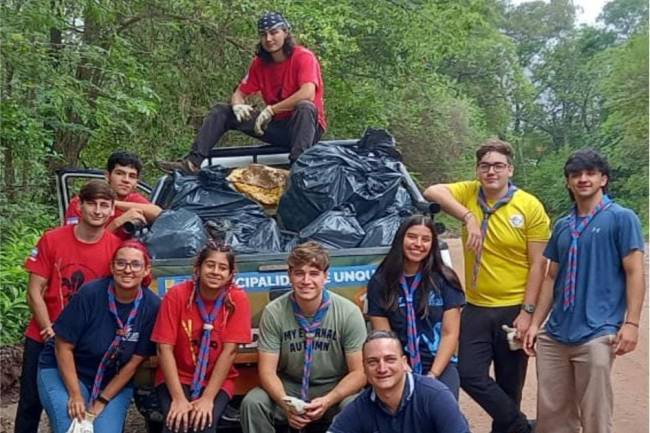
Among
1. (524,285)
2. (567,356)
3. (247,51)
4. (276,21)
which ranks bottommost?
(567,356)

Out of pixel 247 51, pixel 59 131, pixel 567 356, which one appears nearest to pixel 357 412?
pixel 567 356

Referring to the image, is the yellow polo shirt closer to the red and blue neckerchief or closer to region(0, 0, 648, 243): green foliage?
the red and blue neckerchief

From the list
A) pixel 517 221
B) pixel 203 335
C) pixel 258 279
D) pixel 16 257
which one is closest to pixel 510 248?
pixel 517 221

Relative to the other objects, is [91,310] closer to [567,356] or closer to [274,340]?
[274,340]

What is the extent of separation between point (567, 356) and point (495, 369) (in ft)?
2.12

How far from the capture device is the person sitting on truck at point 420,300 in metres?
4.43

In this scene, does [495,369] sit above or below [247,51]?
below

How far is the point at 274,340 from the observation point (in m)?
4.32

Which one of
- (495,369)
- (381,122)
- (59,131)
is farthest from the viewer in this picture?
(381,122)

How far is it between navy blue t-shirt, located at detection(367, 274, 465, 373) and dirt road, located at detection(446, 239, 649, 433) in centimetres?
167

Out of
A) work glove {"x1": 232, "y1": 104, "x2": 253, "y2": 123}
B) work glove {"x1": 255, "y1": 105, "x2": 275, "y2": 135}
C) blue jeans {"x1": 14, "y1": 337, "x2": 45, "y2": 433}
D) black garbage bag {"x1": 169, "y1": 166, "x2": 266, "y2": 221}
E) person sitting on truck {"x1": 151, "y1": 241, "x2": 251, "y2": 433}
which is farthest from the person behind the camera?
work glove {"x1": 232, "y1": 104, "x2": 253, "y2": 123}

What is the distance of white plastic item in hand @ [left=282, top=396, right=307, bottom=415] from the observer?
4.18 metres

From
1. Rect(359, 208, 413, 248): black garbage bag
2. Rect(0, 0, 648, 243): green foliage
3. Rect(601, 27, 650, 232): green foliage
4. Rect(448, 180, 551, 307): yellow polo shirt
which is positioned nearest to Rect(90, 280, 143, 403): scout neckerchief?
Rect(359, 208, 413, 248): black garbage bag

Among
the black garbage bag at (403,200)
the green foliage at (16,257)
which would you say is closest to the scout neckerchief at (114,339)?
the black garbage bag at (403,200)
